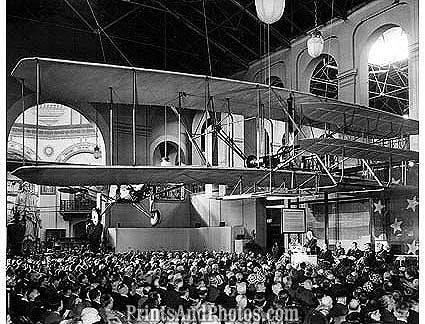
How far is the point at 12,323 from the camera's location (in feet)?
9.29

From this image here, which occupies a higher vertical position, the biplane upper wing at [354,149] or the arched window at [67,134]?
the arched window at [67,134]

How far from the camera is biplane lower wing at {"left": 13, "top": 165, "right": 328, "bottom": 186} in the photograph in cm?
511

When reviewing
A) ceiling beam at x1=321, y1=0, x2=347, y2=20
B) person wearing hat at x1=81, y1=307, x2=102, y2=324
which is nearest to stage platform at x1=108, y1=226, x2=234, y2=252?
ceiling beam at x1=321, y1=0, x2=347, y2=20

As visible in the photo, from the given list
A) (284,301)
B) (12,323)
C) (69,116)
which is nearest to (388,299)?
(284,301)

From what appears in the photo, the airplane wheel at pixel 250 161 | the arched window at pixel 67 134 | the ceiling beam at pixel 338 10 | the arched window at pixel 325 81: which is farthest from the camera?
the arched window at pixel 67 134

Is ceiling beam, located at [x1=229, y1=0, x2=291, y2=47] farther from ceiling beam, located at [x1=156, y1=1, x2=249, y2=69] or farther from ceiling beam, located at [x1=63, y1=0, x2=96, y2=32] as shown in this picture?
ceiling beam, located at [x1=63, y1=0, x2=96, y2=32]

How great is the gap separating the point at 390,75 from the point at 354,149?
26.4 feet

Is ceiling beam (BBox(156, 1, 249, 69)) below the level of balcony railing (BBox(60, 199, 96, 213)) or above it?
above

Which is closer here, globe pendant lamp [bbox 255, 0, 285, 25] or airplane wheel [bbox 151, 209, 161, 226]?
globe pendant lamp [bbox 255, 0, 285, 25]

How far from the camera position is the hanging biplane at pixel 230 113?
5.32 metres

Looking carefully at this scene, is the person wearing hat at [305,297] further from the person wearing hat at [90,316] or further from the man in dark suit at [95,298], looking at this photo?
the person wearing hat at [90,316]

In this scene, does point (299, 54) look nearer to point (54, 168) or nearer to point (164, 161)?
point (164, 161)

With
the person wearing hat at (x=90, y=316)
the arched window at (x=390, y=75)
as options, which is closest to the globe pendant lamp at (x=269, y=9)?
the person wearing hat at (x=90, y=316)

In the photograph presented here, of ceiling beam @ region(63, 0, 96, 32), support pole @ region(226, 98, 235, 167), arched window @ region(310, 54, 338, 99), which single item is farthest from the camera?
arched window @ region(310, 54, 338, 99)
